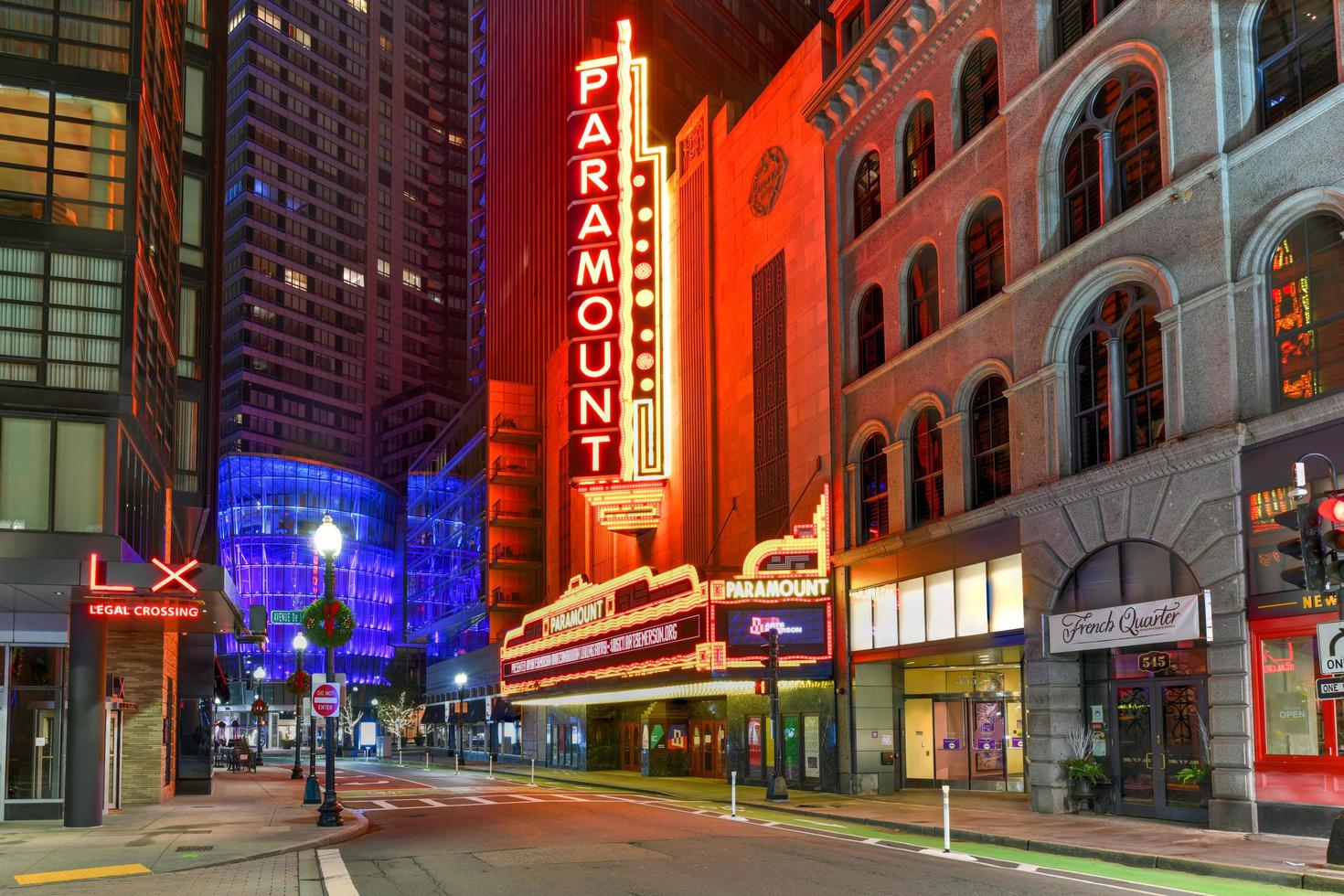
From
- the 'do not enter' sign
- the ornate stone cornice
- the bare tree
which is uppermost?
the ornate stone cornice

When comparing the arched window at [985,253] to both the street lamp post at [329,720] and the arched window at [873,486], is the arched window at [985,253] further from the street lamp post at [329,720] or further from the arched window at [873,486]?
the street lamp post at [329,720]

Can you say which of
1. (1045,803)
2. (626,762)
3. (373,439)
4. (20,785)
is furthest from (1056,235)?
(373,439)

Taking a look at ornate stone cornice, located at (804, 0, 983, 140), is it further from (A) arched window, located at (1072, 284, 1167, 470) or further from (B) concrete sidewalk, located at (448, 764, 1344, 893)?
(B) concrete sidewalk, located at (448, 764, 1344, 893)

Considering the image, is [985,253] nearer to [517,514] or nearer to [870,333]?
[870,333]

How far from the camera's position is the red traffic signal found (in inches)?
612

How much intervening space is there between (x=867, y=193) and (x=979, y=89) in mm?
6559

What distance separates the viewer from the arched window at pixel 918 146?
35.0 metres

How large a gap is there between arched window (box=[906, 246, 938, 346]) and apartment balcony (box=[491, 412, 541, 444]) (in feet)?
173

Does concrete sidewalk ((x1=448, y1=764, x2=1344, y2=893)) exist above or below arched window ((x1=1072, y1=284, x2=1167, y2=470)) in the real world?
below

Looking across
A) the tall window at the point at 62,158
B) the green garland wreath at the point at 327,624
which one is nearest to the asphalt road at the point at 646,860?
the green garland wreath at the point at 327,624

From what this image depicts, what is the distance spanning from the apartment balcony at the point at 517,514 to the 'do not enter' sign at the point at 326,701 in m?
56.2

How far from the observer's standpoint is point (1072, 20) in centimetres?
2819

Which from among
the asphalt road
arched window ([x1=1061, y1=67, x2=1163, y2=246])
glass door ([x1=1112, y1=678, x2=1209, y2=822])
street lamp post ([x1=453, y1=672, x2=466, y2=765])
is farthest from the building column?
street lamp post ([x1=453, y1=672, x2=466, y2=765])

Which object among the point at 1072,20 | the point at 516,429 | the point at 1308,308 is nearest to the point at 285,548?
the point at 516,429
